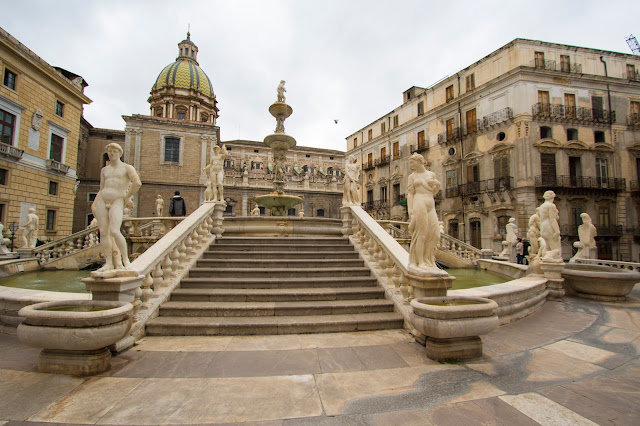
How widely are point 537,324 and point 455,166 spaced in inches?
877

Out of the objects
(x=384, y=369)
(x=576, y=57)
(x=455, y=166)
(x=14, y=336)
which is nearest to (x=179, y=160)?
(x=455, y=166)

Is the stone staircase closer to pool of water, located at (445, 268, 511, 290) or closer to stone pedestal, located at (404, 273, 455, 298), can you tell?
stone pedestal, located at (404, 273, 455, 298)

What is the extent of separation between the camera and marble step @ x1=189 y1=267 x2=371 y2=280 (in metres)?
5.97

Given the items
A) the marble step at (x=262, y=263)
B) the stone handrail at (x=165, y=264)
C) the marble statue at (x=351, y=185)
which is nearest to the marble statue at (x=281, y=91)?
the marble statue at (x=351, y=185)

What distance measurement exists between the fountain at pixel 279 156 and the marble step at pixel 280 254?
15.9 feet

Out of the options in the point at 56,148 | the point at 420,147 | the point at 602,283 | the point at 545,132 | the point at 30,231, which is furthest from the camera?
the point at 420,147

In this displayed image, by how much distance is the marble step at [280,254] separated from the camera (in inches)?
270

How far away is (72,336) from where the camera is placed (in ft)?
9.95

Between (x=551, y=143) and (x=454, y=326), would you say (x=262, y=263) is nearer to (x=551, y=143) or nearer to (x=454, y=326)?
(x=454, y=326)

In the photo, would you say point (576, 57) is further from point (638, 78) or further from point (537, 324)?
point (537, 324)

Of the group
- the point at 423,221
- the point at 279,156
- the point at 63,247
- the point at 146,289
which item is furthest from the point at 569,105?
the point at 63,247

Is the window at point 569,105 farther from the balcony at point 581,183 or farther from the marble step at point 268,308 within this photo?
the marble step at point 268,308

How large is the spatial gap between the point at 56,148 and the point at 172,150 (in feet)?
33.8

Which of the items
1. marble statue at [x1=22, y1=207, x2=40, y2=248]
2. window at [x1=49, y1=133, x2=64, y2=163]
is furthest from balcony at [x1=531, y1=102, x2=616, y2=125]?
window at [x1=49, y1=133, x2=64, y2=163]
